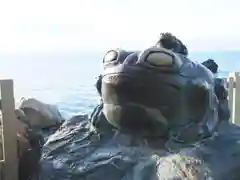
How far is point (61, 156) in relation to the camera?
2053 mm

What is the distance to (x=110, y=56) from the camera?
200cm

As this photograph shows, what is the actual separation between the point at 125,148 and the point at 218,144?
0.39m

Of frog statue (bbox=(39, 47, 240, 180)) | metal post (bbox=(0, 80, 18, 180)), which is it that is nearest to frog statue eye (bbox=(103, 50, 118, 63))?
frog statue (bbox=(39, 47, 240, 180))

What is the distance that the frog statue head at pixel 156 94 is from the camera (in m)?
1.85

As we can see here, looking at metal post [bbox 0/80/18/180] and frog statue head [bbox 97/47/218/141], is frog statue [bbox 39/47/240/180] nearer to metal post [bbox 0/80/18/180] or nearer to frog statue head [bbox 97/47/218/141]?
frog statue head [bbox 97/47/218/141]

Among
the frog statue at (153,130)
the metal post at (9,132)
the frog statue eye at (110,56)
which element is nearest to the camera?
the frog statue at (153,130)

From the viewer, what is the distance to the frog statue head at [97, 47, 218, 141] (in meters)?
1.85

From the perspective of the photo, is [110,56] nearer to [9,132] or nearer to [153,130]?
[153,130]

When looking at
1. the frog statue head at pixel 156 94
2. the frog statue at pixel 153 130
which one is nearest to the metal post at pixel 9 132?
the frog statue at pixel 153 130

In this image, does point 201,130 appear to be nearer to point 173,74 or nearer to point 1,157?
point 173,74

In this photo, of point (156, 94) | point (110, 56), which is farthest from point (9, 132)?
point (156, 94)

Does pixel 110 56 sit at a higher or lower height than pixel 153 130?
higher

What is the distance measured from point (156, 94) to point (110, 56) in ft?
0.91

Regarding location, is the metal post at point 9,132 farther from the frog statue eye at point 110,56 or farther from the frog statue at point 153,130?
the frog statue eye at point 110,56
